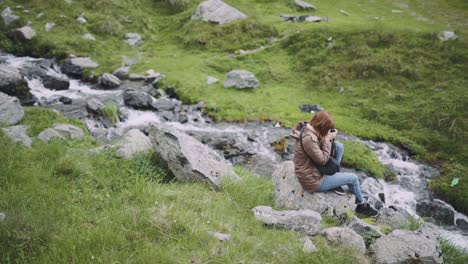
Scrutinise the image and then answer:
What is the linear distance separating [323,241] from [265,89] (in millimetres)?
17636

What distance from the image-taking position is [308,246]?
7020mm

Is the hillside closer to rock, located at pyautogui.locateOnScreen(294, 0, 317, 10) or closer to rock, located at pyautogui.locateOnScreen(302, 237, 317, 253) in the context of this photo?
rock, located at pyautogui.locateOnScreen(302, 237, 317, 253)

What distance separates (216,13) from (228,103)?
1447 cm

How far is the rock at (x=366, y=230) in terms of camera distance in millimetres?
8094

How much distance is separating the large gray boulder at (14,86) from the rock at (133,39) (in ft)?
42.3

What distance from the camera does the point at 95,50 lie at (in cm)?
2767

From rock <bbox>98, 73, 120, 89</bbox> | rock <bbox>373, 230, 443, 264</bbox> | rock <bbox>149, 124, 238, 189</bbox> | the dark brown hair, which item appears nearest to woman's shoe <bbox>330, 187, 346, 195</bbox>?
the dark brown hair

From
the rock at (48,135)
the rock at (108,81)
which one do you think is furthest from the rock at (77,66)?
the rock at (48,135)

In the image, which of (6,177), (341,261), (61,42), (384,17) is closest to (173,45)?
(61,42)

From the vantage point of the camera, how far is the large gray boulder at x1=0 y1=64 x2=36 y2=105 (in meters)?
17.6

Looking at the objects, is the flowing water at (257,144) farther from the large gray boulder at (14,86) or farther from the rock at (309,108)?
the rock at (309,108)

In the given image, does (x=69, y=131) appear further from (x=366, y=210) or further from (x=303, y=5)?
(x=303, y=5)

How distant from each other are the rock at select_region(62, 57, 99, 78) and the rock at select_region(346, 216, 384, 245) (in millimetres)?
22140

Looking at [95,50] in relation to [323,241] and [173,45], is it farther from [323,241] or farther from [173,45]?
[323,241]
